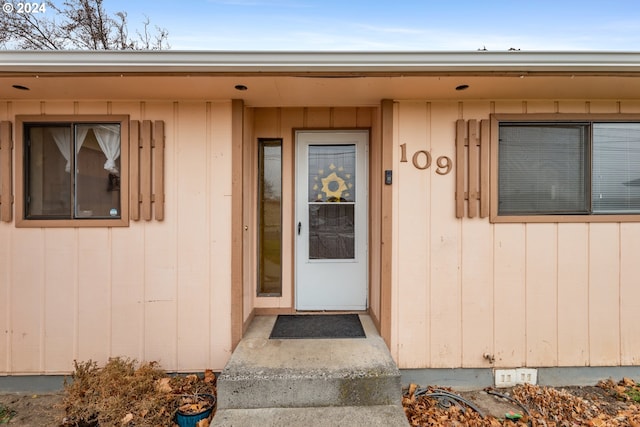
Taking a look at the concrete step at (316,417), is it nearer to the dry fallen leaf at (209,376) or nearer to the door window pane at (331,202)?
the dry fallen leaf at (209,376)

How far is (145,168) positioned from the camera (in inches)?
101

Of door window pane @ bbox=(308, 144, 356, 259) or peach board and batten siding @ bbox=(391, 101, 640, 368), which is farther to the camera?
door window pane @ bbox=(308, 144, 356, 259)

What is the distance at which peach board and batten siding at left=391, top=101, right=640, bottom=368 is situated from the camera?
103 inches

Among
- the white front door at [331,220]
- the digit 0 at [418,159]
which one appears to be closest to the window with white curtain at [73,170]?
the white front door at [331,220]

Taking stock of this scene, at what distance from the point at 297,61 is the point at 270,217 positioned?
5.48 feet

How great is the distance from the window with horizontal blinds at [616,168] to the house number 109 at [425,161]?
4.28ft

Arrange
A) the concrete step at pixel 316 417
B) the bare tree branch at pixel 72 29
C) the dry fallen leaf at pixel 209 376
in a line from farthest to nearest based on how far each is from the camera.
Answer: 1. the bare tree branch at pixel 72 29
2. the dry fallen leaf at pixel 209 376
3. the concrete step at pixel 316 417

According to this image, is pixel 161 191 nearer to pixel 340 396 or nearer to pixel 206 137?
pixel 206 137

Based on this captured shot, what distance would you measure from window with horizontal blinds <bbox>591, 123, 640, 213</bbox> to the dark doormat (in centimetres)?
242

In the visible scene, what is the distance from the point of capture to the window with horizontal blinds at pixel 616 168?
2.64 m

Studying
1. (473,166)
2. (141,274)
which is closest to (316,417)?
(141,274)

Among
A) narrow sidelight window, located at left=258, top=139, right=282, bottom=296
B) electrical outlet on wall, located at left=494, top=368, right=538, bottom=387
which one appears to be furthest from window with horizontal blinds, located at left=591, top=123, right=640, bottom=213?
narrow sidelight window, located at left=258, top=139, right=282, bottom=296

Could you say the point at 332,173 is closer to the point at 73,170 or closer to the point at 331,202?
the point at 331,202

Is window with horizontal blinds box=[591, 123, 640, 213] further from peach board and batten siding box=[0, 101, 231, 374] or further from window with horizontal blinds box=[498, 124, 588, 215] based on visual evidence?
peach board and batten siding box=[0, 101, 231, 374]
